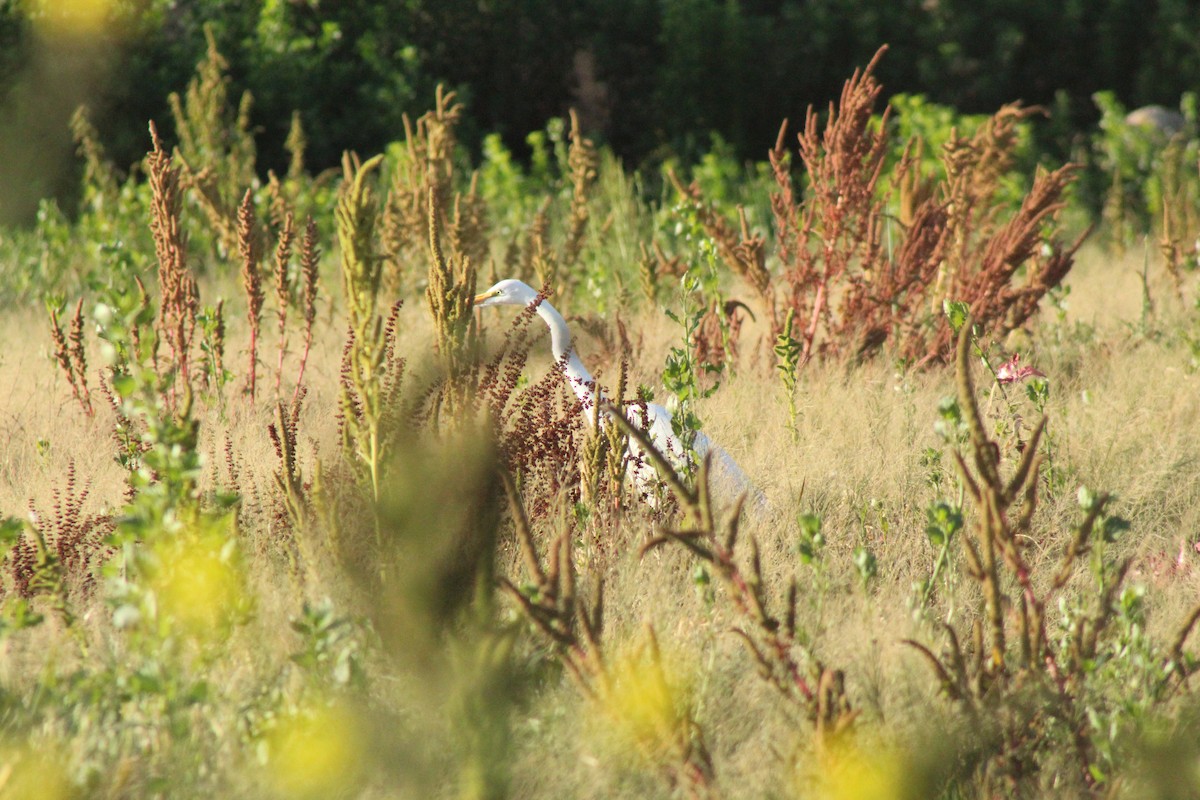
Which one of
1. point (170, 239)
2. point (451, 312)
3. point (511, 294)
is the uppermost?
point (170, 239)

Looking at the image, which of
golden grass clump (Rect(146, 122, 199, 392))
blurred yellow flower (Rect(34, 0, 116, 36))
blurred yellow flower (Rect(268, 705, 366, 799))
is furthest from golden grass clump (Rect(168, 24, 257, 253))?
blurred yellow flower (Rect(268, 705, 366, 799))

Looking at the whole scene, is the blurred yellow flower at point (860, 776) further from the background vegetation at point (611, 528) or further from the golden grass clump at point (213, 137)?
the golden grass clump at point (213, 137)

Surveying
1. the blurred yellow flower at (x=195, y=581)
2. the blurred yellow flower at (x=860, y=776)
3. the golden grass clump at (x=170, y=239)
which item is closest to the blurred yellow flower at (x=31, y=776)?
the blurred yellow flower at (x=195, y=581)

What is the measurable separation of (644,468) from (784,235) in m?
1.31

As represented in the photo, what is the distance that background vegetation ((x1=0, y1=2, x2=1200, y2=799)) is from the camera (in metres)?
1.82

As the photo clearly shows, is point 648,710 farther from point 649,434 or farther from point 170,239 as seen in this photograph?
point 170,239

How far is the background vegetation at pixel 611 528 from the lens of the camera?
5.98 ft

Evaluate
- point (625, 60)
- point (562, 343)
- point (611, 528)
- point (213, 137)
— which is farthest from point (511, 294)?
point (625, 60)

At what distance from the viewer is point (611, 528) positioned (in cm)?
271

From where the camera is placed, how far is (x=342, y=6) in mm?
7902

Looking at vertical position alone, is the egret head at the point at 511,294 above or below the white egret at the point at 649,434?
above

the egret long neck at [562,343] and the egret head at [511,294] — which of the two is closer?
the egret long neck at [562,343]

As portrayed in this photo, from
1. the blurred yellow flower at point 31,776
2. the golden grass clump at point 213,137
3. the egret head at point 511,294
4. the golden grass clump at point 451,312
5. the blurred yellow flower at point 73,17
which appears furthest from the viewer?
the blurred yellow flower at point 73,17

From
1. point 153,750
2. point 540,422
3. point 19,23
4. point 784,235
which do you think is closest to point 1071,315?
point 784,235
